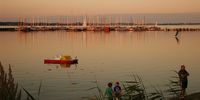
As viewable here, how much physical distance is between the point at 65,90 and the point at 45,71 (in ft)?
49.9

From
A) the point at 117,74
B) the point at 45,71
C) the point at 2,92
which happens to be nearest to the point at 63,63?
the point at 45,71

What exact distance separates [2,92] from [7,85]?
0.08 m

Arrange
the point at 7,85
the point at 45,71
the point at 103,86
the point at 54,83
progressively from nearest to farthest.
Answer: the point at 7,85 < the point at 103,86 < the point at 54,83 < the point at 45,71

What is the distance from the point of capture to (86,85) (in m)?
35.0

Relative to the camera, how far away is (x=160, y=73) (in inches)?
1710

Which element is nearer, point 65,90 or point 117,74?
point 65,90

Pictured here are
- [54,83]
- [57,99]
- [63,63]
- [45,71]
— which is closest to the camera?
[57,99]

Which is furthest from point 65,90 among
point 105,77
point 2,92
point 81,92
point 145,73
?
point 2,92

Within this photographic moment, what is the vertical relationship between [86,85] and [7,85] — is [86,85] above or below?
below

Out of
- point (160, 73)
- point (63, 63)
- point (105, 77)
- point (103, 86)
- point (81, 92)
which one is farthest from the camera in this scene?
point (63, 63)

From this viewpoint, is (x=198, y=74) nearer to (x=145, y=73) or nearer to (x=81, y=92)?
(x=145, y=73)

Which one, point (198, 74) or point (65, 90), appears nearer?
point (65, 90)

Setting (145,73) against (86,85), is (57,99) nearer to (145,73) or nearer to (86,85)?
(86,85)

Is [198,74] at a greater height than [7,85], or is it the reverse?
[7,85]
